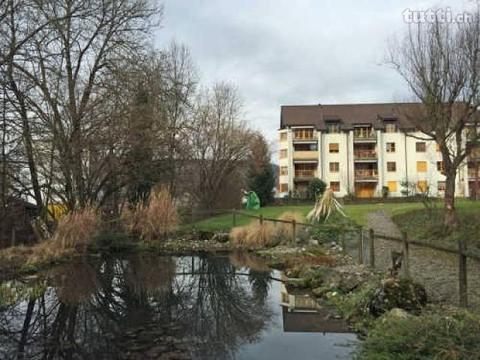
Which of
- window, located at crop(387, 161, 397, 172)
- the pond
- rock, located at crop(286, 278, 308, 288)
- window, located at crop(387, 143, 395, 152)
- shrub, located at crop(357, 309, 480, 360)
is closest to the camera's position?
shrub, located at crop(357, 309, 480, 360)

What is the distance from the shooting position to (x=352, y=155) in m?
59.6

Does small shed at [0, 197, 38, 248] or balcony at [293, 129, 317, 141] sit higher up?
balcony at [293, 129, 317, 141]

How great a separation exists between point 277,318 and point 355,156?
52.5 meters

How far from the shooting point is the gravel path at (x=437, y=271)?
30.7ft

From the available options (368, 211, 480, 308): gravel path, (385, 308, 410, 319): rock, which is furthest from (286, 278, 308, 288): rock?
(385, 308, 410, 319): rock

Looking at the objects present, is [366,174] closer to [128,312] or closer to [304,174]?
[304,174]

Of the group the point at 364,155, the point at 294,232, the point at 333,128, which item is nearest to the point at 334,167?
the point at 364,155

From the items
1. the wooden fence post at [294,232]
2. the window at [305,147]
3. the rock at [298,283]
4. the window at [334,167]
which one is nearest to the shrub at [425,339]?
the rock at [298,283]

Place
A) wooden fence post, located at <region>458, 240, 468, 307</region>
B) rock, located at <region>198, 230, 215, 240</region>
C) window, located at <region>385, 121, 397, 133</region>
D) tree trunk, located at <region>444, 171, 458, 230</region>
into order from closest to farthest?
wooden fence post, located at <region>458, 240, 468, 307</region> < tree trunk, located at <region>444, 171, 458, 230</region> < rock, located at <region>198, 230, 215, 240</region> < window, located at <region>385, 121, 397, 133</region>

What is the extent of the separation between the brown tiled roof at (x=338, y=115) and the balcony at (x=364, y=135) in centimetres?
80

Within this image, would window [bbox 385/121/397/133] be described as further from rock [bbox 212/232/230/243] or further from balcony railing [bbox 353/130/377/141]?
rock [bbox 212/232/230/243]

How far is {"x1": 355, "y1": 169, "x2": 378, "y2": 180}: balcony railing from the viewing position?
58.5 metres

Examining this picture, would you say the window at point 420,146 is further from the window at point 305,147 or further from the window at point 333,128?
the window at point 305,147

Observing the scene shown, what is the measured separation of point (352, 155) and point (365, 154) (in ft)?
4.99
